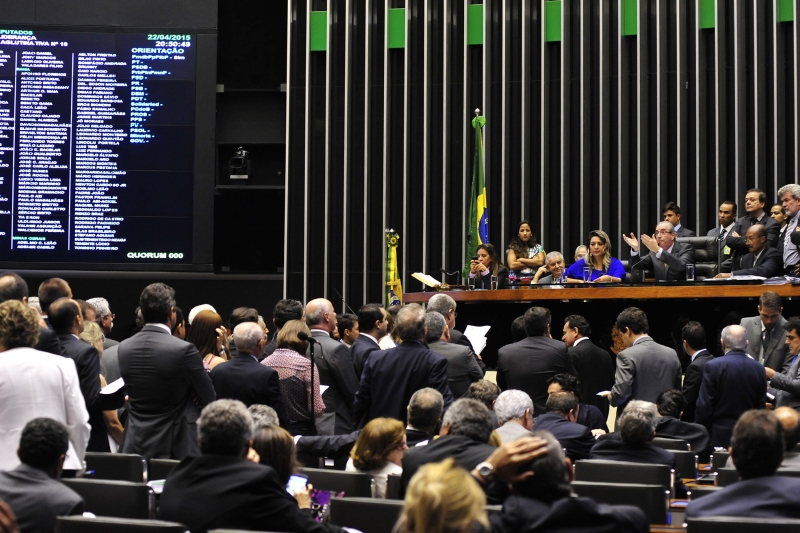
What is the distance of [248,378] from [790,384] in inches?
122

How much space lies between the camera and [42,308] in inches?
193

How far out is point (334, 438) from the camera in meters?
4.62

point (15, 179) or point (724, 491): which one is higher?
point (15, 179)

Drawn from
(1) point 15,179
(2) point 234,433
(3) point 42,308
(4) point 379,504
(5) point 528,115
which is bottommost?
(4) point 379,504

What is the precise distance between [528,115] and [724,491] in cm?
982

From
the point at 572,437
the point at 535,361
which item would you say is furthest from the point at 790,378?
the point at 572,437

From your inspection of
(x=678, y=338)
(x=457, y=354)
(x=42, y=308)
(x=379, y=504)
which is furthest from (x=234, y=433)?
(x=678, y=338)

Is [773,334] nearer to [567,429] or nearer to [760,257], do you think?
[760,257]

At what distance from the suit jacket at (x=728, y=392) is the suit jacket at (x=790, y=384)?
0.71 ft

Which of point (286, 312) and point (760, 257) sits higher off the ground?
point (760, 257)

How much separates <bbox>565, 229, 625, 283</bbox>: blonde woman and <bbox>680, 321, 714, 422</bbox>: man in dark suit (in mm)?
2459

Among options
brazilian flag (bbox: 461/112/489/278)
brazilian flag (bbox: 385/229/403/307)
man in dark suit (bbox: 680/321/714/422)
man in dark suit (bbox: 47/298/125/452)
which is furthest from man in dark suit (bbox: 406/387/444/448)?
brazilian flag (bbox: 385/229/403/307)

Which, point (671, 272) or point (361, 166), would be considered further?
point (361, 166)

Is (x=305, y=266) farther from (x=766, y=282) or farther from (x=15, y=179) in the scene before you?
(x=766, y=282)
